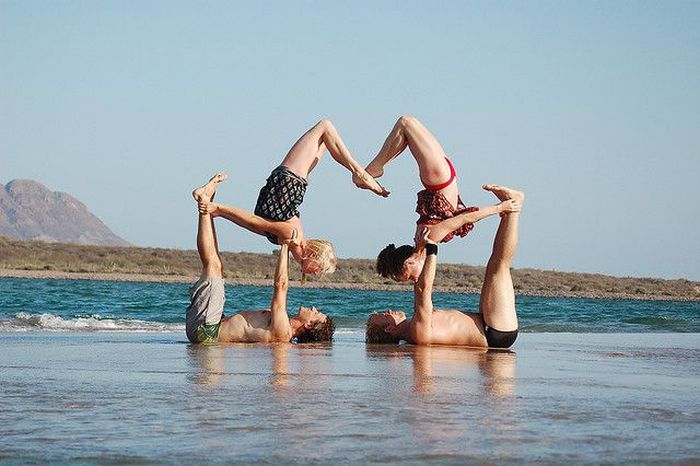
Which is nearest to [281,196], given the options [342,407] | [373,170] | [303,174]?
[303,174]

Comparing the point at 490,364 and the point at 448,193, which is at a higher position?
the point at 448,193

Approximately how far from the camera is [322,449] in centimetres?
393

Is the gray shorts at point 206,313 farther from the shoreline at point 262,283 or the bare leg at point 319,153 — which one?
the shoreline at point 262,283

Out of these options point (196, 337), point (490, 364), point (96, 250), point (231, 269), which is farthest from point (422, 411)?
point (96, 250)

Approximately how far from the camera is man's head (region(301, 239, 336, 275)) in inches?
398

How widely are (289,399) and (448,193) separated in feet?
16.7

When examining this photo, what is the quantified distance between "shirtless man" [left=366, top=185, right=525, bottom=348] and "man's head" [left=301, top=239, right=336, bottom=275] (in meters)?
0.89

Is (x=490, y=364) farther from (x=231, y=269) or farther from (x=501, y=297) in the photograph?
(x=231, y=269)

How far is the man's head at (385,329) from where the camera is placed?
1051 centimetres

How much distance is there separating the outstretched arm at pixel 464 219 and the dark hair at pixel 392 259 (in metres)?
0.32

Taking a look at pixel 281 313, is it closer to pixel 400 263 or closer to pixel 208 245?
pixel 208 245

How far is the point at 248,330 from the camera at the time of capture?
10.4 meters

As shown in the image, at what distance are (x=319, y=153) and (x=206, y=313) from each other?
6.33 feet

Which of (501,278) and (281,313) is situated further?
(281,313)
